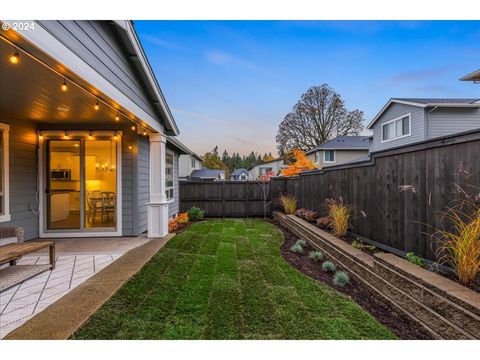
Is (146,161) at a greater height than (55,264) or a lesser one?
greater

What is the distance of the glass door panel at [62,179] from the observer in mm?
6312

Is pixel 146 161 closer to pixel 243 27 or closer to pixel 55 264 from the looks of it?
pixel 55 264

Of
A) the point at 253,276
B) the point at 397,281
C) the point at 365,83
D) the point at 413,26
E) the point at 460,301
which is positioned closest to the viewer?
the point at 460,301

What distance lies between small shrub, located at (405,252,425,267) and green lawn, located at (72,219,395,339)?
83cm

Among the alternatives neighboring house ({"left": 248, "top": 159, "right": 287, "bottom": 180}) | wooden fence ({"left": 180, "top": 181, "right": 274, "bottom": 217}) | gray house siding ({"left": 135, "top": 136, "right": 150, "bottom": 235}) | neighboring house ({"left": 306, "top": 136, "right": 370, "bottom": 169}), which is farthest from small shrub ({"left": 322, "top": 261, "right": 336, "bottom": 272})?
neighboring house ({"left": 248, "top": 159, "right": 287, "bottom": 180})

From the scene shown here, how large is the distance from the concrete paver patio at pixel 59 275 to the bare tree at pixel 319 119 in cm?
2500

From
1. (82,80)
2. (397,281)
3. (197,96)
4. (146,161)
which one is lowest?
A: (397,281)

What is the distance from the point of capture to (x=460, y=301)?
2137 millimetres

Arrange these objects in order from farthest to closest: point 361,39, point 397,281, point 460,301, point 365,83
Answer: point 365,83 < point 361,39 < point 397,281 < point 460,301

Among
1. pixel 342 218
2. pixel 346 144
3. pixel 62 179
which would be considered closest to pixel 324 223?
pixel 342 218

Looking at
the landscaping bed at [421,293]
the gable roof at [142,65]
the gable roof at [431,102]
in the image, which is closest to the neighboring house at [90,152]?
the gable roof at [142,65]

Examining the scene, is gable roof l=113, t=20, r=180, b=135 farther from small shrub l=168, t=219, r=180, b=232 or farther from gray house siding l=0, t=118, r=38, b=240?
gray house siding l=0, t=118, r=38, b=240

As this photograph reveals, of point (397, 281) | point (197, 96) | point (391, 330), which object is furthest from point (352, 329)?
point (197, 96)
